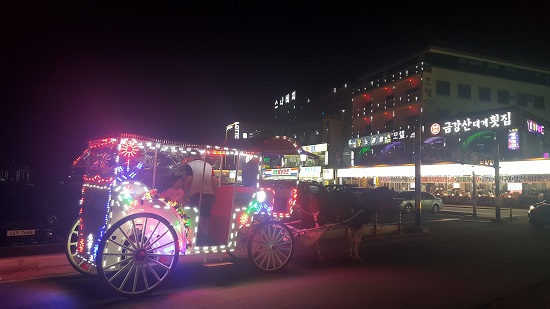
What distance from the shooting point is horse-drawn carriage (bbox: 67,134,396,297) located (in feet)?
Result: 20.3

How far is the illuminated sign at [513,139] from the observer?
3105 centimetres

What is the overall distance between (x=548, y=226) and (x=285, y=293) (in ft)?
52.4

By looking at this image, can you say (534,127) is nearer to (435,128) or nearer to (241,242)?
(435,128)

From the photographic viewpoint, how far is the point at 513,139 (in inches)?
1238

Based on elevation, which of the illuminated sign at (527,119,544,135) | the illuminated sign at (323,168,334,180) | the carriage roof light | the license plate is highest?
the illuminated sign at (527,119,544,135)

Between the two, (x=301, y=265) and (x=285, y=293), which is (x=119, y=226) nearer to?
(x=285, y=293)

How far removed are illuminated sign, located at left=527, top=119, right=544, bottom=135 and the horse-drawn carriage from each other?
28237mm

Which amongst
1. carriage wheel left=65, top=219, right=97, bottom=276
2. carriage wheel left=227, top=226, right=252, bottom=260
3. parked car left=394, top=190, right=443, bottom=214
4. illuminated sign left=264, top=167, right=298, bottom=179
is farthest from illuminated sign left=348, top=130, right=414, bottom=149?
carriage wheel left=65, top=219, right=97, bottom=276

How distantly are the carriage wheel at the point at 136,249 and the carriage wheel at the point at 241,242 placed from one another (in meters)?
1.64

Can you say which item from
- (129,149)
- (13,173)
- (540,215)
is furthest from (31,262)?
(540,215)

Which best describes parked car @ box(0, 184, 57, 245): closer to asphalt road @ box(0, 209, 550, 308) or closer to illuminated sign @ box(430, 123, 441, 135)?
asphalt road @ box(0, 209, 550, 308)

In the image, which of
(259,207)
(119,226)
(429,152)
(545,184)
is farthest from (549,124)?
(119,226)

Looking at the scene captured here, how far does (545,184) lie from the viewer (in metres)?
31.8

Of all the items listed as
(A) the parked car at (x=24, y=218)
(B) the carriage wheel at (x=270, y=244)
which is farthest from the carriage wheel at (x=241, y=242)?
(A) the parked car at (x=24, y=218)
